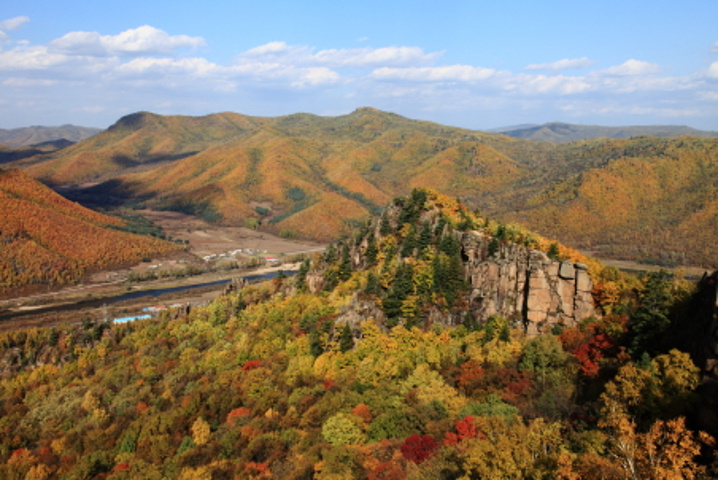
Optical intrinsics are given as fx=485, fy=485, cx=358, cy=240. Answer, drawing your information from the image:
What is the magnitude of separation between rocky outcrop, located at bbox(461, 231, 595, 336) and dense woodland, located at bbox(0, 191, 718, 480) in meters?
2.06

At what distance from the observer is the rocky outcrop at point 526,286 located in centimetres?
6800

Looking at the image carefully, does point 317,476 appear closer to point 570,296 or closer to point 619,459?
point 619,459

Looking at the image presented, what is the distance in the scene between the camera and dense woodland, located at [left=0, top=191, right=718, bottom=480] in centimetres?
3641

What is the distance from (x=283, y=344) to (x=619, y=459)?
6579 centimetres

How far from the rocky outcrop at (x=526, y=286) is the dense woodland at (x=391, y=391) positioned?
2.06 m

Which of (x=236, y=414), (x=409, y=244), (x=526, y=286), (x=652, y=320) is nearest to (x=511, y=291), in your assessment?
(x=526, y=286)

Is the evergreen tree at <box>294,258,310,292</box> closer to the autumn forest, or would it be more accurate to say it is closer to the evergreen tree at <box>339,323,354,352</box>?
the autumn forest

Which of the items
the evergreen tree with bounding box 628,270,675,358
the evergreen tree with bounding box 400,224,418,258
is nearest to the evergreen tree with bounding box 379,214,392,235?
the evergreen tree with bounding box 400,224,418,258

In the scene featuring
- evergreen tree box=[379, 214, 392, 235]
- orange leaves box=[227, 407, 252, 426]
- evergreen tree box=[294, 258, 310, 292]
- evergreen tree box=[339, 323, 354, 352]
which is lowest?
orange leaves box=[227, 407, 252, 426]

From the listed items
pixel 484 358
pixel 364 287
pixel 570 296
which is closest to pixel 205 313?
pixel 364 287

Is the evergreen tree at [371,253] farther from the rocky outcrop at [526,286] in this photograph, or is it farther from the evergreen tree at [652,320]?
the evergreen tree at [652,320]

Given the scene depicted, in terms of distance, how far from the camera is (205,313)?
398 feet

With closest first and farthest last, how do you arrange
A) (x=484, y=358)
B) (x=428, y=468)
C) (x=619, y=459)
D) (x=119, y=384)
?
1. (x=619, y=459)
2. (x=428, y=468)
3. (x=484, y=358)
4. (x=119, y=384)

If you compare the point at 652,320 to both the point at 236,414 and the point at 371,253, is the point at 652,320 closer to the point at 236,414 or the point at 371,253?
the point at 371,253
